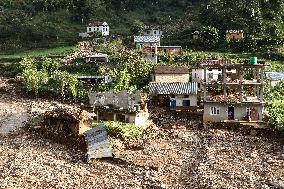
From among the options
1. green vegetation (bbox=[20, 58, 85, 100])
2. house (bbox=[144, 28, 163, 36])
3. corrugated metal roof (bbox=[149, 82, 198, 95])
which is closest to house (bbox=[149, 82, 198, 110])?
corrugated metal roof (bbox=[149, 82, 198, 95])

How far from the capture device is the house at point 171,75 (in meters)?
53.2

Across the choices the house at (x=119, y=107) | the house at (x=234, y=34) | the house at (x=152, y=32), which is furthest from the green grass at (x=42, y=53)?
the house at (x=119, y=107)

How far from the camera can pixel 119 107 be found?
42.3 m

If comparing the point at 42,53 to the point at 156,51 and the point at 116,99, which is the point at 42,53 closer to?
the point at 156,51

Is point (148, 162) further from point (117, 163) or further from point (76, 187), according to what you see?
point (76, 187)

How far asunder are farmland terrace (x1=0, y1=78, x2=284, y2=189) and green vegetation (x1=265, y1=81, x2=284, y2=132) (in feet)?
3.55

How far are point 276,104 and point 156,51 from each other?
76.0 feet

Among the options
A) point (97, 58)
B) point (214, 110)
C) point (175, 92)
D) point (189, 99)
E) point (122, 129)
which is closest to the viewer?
point (122, 129)

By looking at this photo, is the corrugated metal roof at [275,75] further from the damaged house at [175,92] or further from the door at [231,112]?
the door at [231,112]

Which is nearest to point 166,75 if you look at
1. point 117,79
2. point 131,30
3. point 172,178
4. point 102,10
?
point 117,79

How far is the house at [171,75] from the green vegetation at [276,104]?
29.1ft

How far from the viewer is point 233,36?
232ft

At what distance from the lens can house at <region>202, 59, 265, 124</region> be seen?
42.3 m

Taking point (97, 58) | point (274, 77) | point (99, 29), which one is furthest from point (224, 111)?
point (99, 29)
